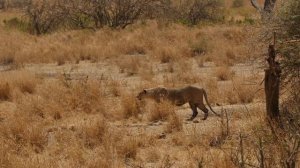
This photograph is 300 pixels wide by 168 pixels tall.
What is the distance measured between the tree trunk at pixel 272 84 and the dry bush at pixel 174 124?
2.06 meters

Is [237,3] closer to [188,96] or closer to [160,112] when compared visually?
[188,96]

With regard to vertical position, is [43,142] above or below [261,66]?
below

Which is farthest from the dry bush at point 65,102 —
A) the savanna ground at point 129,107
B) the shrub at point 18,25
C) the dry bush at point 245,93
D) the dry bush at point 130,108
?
the shrub at point 18,25

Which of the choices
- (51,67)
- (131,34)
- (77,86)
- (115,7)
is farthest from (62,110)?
(115,7)

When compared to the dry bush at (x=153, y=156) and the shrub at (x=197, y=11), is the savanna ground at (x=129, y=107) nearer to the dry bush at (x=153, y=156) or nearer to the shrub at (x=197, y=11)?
the dry bush at (x=153, y=156)

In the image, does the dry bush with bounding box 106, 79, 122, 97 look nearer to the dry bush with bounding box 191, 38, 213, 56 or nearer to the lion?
the lion

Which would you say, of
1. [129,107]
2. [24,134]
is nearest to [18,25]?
[129,107]

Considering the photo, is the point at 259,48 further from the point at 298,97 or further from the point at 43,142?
the point at 43,142

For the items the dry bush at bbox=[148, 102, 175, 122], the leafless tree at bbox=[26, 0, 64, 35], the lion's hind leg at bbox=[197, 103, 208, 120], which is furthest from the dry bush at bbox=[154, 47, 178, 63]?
the leafless tree at bbox=[26, 0, 64, 35]

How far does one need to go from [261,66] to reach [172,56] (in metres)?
11.3

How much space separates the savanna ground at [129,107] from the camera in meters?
8.92

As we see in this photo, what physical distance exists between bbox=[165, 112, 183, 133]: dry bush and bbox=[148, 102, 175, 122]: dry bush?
0.61 metres

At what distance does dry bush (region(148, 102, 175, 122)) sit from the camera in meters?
12.2

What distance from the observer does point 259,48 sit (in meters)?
11.3
